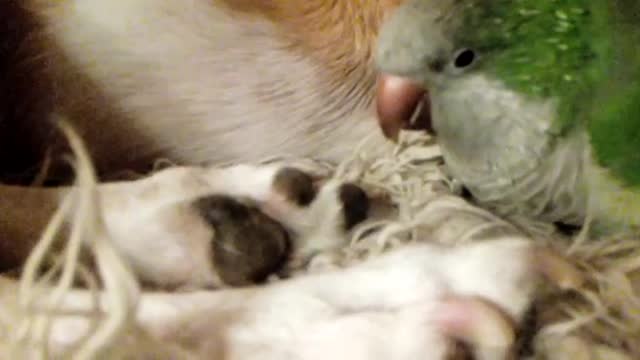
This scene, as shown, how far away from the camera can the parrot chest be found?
72 centimetres

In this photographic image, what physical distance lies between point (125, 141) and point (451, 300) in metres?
0.38

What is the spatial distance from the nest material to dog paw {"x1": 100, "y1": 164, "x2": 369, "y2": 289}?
24mm

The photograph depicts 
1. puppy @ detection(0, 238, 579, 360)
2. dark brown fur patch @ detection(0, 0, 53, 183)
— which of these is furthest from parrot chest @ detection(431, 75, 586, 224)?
dark brown fur patch @ detection(0, 0, 53, 183)

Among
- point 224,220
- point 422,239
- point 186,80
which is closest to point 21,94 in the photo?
point 186,80

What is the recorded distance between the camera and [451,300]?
604 millimetres

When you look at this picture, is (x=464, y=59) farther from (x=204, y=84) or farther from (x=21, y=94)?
(x=21, y=94)

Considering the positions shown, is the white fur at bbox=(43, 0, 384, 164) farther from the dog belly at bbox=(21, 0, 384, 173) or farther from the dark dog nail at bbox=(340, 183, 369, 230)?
the dark dog nail at bbox=(340, 183, 369, 230)

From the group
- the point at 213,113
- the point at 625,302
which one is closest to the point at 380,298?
the point at 625,302

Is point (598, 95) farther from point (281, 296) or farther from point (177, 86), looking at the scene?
point (177, 86)

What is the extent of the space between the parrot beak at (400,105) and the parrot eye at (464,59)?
0.04m

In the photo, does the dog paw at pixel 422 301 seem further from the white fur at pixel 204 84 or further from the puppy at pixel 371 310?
the white fur at pixel 204 84

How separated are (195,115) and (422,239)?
0.79 feet

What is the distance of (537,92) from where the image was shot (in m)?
0.71

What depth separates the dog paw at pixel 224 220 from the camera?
0.72 meters
